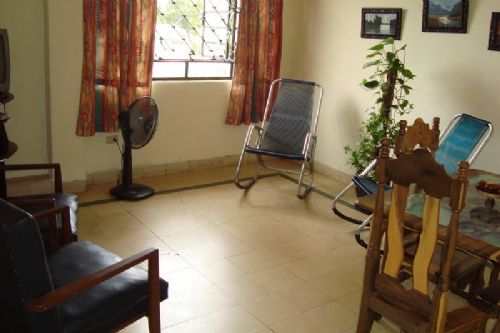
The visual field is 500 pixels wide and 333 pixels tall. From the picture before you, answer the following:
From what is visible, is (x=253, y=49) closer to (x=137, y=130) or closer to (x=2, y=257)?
(x=137, y=130)

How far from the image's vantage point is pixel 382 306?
1955mm

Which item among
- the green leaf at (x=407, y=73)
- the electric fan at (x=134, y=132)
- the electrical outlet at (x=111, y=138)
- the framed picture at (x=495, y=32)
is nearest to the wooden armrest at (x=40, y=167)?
the electric fan at (x=134, y=132)

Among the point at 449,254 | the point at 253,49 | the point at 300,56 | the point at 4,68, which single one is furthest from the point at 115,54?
the point at 449,254

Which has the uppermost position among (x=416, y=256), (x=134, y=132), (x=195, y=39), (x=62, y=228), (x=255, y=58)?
(x=195, y=39)

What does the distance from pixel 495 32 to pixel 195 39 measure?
2545 mm

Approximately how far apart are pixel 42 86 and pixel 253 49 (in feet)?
6.49

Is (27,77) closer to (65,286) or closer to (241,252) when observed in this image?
(241,252)

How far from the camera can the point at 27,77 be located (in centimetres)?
378

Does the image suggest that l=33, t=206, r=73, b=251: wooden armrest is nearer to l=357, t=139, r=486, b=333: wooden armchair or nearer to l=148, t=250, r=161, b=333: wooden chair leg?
l=148, t=250, r=161, b=333: wooden chair leg

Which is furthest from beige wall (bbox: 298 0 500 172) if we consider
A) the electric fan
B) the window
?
the electric fan

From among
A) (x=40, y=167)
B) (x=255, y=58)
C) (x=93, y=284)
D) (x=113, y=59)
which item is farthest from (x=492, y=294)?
(x=255, y=58)

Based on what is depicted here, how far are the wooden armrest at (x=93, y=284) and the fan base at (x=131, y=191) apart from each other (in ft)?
7.01

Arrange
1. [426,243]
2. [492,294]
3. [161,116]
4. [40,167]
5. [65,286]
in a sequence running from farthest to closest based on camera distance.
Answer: [161,116] < [40,167] < [492,294] < [426,243] < [65,286]

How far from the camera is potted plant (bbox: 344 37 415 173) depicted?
152 inches
